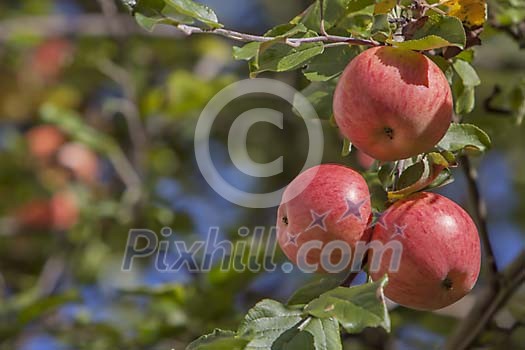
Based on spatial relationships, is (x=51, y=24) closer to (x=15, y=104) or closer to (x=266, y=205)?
(x=15, y=104)

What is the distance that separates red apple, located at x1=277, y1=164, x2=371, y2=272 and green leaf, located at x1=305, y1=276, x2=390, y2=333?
8 cm

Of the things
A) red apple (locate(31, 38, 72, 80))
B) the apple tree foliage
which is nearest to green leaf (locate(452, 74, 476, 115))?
the apple tree foliage

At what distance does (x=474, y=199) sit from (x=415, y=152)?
1.85 feet

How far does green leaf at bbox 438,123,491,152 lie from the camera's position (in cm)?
121

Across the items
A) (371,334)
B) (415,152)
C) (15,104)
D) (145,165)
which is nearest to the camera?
(415,152)

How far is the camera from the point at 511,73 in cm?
273

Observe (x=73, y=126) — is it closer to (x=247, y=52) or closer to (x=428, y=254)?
(x=247, y=52)

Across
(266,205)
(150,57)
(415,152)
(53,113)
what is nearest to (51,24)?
(150,57)

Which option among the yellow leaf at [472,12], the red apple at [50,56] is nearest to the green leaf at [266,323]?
the yellow leaf at [472,12]

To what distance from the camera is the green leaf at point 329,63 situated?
117 cm

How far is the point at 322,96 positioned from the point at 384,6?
0.23m

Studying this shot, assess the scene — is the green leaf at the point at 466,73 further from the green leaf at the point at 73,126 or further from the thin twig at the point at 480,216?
the green leaf at the point at 73,126

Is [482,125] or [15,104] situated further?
[15,104]

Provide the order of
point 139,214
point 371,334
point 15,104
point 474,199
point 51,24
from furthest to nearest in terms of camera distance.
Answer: point 15,104 < point 51,24 < point 139,214 < point 371,334 < point 474,199
